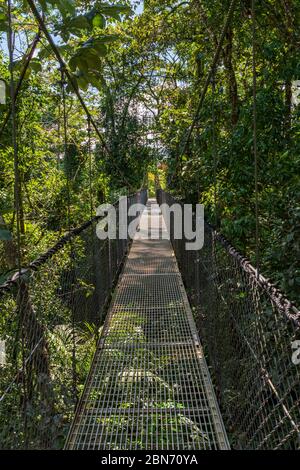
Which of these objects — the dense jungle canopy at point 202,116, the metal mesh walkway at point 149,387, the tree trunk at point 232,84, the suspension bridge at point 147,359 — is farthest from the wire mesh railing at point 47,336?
the tree trunk at point 232,84

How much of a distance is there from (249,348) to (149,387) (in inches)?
28.9

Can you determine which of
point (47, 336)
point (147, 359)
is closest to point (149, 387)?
point (147, 359)

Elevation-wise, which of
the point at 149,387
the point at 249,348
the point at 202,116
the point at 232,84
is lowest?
the point at 149,387

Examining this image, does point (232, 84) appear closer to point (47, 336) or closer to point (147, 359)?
point (147, 359)

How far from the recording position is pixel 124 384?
193cm

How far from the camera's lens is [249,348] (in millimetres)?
1328

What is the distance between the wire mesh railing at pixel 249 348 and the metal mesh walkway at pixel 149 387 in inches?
4.0

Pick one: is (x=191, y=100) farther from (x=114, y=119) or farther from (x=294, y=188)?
(x=114, y=119)

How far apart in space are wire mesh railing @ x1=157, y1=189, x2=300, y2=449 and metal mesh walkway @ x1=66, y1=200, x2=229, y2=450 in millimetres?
102

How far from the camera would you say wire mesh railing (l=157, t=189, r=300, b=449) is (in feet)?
3.28

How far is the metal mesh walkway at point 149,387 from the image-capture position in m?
1.52

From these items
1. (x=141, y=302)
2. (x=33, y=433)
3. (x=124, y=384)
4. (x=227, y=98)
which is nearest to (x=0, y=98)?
(x=33, y=433)

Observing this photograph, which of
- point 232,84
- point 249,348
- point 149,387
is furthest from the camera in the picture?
point 232,84

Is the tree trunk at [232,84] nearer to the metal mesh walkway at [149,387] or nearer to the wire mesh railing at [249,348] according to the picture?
the wire mesh railing at [249,348]
